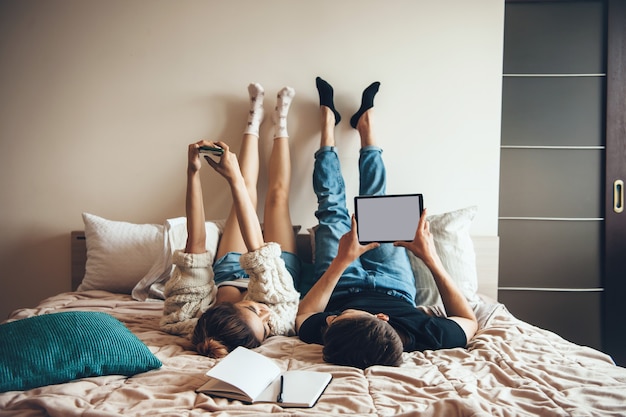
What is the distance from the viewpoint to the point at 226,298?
74.1 inches

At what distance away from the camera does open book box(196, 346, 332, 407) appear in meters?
1.14

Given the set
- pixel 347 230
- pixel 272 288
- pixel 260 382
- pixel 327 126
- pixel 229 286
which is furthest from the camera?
pixel 327 126

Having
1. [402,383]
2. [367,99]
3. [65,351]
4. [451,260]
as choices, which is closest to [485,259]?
[451,260]

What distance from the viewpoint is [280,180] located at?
2467 millimetres

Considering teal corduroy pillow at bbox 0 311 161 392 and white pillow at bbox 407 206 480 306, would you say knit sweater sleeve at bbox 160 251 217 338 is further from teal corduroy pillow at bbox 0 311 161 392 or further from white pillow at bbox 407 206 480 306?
white pillow at bbox 407 206 480 306

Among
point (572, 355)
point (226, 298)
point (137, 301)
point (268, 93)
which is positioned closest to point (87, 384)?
point (226, 298)

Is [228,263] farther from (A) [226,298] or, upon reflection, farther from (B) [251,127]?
(B) [251,127]

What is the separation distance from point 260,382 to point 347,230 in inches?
46.6

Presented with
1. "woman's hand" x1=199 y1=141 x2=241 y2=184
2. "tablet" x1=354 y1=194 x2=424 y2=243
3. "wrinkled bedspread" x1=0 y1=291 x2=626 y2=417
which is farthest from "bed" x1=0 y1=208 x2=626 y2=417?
"woman's hand" x1=199 y1=141 x2=241 y2=184

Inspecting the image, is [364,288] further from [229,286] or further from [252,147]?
[252,147]

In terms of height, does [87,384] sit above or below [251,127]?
below

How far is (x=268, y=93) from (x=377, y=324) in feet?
5.30

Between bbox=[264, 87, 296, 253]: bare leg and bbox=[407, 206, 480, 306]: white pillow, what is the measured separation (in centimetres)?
63

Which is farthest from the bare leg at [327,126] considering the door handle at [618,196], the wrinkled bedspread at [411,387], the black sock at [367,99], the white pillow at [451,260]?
the door handle at [618,196]
